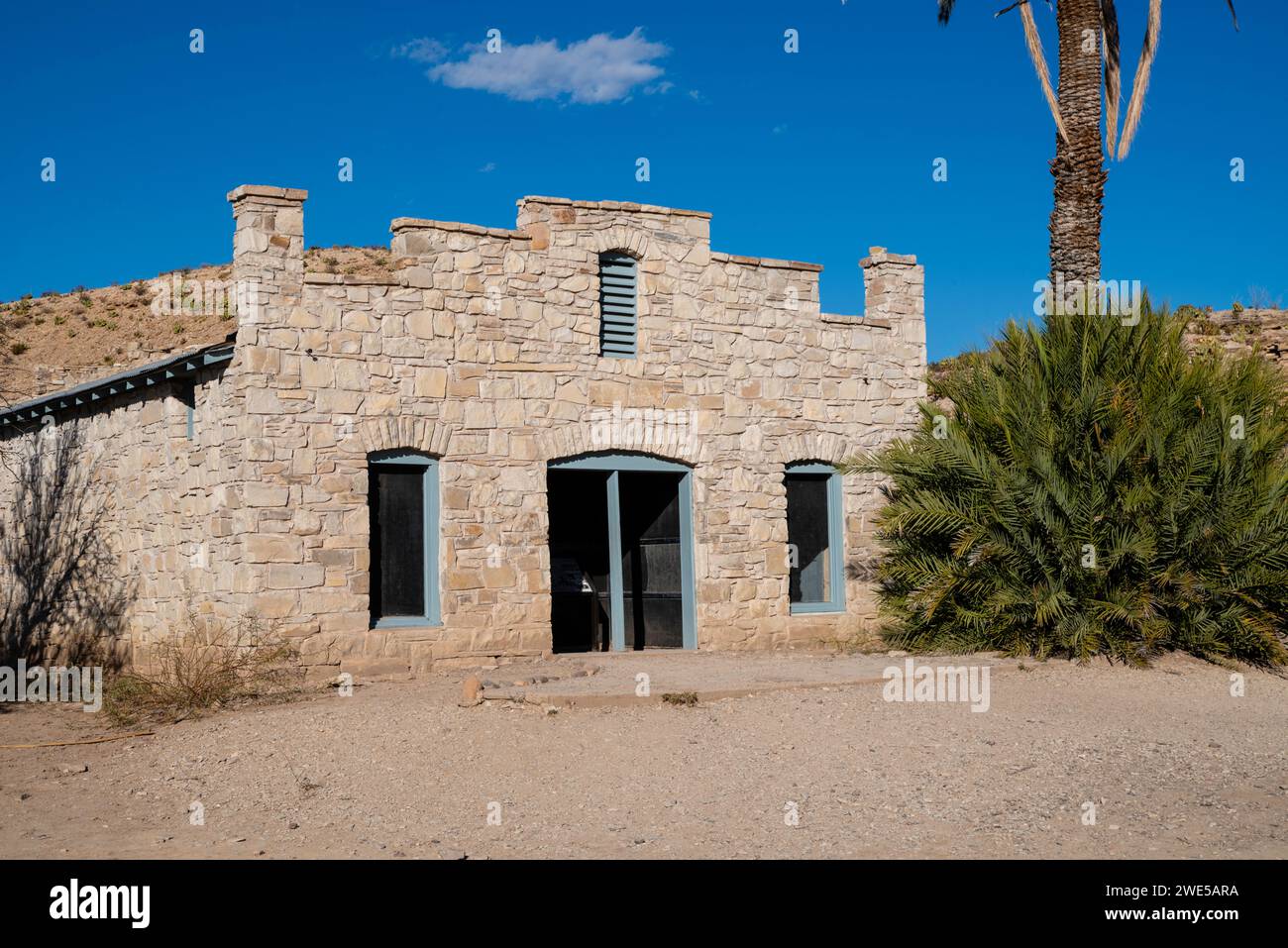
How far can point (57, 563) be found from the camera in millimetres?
15164

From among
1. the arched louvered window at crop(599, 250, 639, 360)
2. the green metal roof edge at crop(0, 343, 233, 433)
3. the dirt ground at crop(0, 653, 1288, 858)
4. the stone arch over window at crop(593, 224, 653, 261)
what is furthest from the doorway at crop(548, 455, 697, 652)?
the green metal roof edge at crop(0, 343, 233, 433)

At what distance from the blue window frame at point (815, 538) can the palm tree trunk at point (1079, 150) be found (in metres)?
3.72

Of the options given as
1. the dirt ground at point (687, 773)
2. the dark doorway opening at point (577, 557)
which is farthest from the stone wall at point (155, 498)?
the dark doorway opening at point (577, 557)

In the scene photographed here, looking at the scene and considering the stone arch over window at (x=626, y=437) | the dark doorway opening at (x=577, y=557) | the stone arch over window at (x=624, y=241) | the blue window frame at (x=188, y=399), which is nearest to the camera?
the blue window frame at (x=188, y=399)

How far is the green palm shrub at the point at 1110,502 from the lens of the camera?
37.9 feet

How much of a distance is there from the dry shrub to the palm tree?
975 cm

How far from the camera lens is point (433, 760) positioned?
27.9 ft

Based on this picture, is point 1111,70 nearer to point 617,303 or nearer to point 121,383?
point 617,303

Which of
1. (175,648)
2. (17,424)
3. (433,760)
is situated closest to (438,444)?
(175,648)

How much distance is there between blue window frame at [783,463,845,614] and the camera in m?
14.8

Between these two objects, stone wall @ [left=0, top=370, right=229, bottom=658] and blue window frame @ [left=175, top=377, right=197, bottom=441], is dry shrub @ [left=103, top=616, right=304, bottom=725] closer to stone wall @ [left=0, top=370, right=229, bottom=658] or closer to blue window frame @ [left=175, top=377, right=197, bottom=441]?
stone wall @ [left=0, top=370, right=229, bottom=658]

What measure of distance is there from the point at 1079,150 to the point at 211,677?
1104 centimetres

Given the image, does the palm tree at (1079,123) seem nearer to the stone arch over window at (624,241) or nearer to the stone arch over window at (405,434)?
the stone arch over window at (624,241)

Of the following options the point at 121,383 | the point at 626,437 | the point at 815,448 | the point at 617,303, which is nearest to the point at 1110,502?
the point at 815,448
